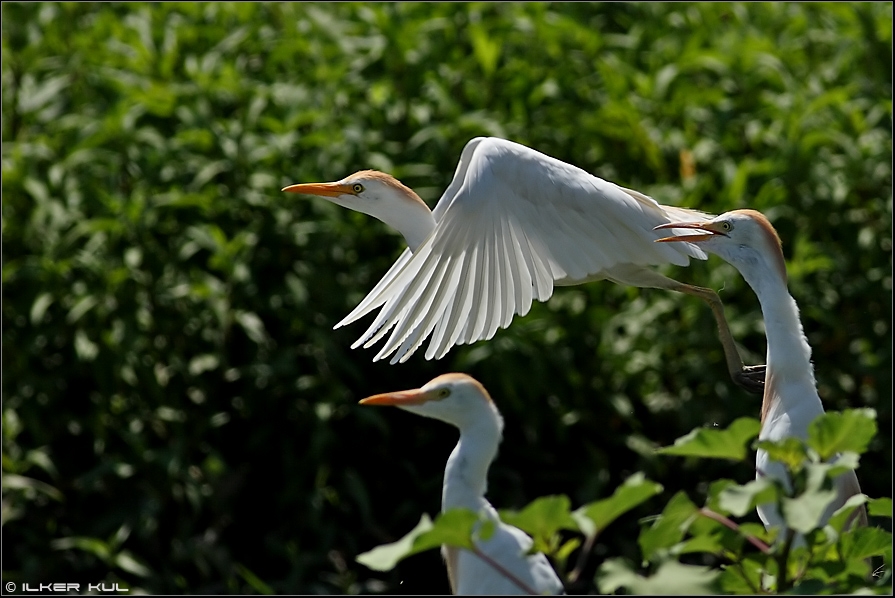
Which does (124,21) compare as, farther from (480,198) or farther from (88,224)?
(480,198)

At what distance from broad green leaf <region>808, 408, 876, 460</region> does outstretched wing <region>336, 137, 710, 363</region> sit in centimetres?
111

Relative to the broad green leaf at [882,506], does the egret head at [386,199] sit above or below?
below

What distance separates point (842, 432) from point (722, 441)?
0.17 m

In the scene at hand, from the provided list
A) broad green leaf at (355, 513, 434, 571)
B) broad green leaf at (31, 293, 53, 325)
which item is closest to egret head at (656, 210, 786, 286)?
broad green leaf at (355, 513, 434, 571)

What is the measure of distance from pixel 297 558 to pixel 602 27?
2.80 m

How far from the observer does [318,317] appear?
4.66 meters

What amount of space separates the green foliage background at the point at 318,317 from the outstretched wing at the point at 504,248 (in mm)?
1061

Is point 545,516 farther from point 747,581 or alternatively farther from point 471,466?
point 471,466

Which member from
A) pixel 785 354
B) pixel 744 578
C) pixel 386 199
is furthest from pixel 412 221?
pixel 744 578

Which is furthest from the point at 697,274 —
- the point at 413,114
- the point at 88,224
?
the point at 88,224

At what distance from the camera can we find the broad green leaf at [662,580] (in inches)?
68.4

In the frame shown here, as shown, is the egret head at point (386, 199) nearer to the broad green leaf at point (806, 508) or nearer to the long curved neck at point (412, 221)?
the long curved neck at point (412, 221)

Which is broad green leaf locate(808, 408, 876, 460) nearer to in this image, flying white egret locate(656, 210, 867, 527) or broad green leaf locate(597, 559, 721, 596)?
broad green leaf locate(597, 559, 721, 596)

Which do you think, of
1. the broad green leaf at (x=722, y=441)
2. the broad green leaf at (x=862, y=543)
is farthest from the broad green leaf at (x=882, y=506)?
the broad green leaf at (x=722, y=441)
